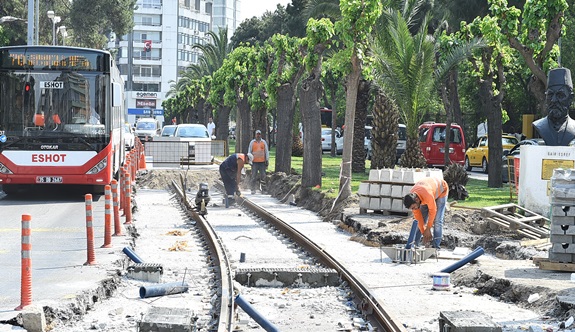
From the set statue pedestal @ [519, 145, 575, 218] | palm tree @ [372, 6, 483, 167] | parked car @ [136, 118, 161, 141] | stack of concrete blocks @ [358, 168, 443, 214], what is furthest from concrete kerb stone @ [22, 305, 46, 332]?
parked car @ [136, 118, 161, 141]

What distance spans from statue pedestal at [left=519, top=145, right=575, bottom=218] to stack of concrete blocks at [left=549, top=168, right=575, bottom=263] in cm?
587

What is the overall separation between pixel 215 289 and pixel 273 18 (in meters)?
73.3

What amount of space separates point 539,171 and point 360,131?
20.2 metres

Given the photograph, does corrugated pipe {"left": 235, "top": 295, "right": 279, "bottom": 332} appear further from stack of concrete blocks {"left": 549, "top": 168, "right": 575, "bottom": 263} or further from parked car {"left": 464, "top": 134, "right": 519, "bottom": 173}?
parked car {"left": 464, "top": 134, "right": 519, "bottom": 173}

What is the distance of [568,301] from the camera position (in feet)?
34.8

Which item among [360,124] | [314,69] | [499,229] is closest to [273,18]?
[360,124]

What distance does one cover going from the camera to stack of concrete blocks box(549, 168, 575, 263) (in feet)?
44.8

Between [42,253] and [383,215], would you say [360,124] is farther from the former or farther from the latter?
[42,253]

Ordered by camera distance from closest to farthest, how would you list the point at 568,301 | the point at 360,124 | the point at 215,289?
the point at 568,301 → the point at 215,289 → the point at 360,124

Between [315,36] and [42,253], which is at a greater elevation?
[315,36]

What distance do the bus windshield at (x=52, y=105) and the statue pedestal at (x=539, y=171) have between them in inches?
393

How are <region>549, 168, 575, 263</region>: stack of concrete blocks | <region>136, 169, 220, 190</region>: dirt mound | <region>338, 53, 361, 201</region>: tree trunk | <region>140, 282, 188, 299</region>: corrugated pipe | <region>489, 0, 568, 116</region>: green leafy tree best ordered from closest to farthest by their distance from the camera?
<region>140, 282, 188, 299</region>: corrugated pipe → <region>549, 168, 575, 263</region>: stack of concrete blocks → <region>489, 0, 568, 116</region>: green leafy tree → <region>338, 53, 361, 201</region>: tree trunk → <region>136, 169, 220, 190</region>: dirt mound

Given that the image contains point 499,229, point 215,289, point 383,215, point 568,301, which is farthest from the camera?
point 383,215

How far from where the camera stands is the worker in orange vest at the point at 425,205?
14727mm
